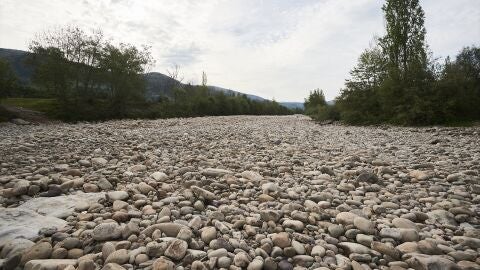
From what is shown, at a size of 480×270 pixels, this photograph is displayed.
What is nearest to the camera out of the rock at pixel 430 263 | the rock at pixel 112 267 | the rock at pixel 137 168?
the rock at pixel 112 267

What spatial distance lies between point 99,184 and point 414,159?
6.32 m

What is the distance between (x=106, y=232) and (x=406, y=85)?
65.0 feet

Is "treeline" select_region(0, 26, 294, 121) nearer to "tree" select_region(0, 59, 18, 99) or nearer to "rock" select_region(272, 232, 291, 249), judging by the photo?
"tree" select_region(0, 59, 18, 99)

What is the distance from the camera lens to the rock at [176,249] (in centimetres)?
233

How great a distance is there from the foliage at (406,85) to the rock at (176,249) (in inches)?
705

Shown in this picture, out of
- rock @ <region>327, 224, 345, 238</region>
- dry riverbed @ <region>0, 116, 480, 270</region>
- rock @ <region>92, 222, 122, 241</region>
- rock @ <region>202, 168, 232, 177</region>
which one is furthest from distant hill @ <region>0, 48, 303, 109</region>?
rock @ <region>327, 224, 345, 238</region>

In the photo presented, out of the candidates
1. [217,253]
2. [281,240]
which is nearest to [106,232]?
[217,253]

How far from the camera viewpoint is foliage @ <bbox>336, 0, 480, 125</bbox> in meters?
16.7

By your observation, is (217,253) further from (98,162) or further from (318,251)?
(98,162)

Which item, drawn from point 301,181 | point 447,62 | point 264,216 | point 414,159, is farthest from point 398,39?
Result: point 264,216

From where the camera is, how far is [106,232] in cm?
265

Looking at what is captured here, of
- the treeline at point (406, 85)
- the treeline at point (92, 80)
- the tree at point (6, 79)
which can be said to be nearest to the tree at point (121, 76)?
the treeline at point (92, 80)

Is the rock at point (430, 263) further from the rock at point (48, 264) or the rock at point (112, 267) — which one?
the rock at point (48, 264)

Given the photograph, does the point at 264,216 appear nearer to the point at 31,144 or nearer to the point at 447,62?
the point at 31,144
